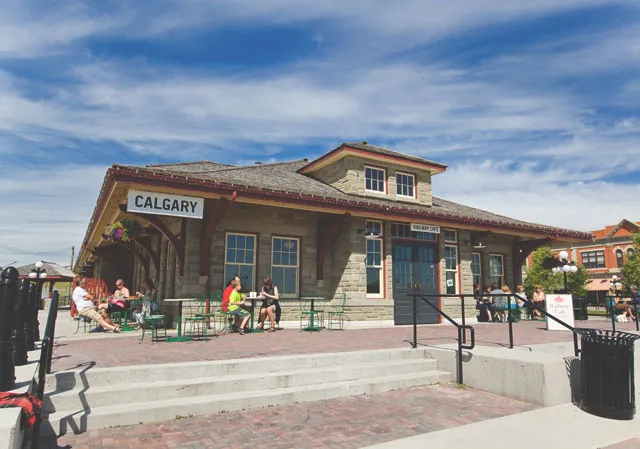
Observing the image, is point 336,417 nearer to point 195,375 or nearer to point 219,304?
point 195,375

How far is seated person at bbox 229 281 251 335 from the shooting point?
9.84 m

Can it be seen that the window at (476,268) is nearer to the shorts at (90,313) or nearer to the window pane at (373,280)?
the window pane at (373,280)

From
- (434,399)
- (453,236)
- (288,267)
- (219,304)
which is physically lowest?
(434,399)

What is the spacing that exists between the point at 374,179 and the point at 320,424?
1079cm

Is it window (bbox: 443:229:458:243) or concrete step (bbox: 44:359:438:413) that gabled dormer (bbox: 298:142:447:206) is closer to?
window (bbox: 443:229:458:243)

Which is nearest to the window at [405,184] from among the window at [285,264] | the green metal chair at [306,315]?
the window at [285,264]

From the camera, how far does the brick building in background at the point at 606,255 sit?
45.2 meters

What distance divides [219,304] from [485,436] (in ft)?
25.5

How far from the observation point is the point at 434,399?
591 centimetres

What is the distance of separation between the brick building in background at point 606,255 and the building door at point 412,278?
1497 inches

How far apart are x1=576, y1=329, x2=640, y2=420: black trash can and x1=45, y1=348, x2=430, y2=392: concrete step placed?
2669 mm

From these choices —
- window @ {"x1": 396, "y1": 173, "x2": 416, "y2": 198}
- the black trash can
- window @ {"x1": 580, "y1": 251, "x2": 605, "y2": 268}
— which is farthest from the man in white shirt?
window @ {"x1": 580, "y1": 251, "x2": 605, "y2": 268}

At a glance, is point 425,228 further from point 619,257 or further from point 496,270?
point 619,257

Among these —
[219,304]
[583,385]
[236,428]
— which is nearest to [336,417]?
[236,428]
